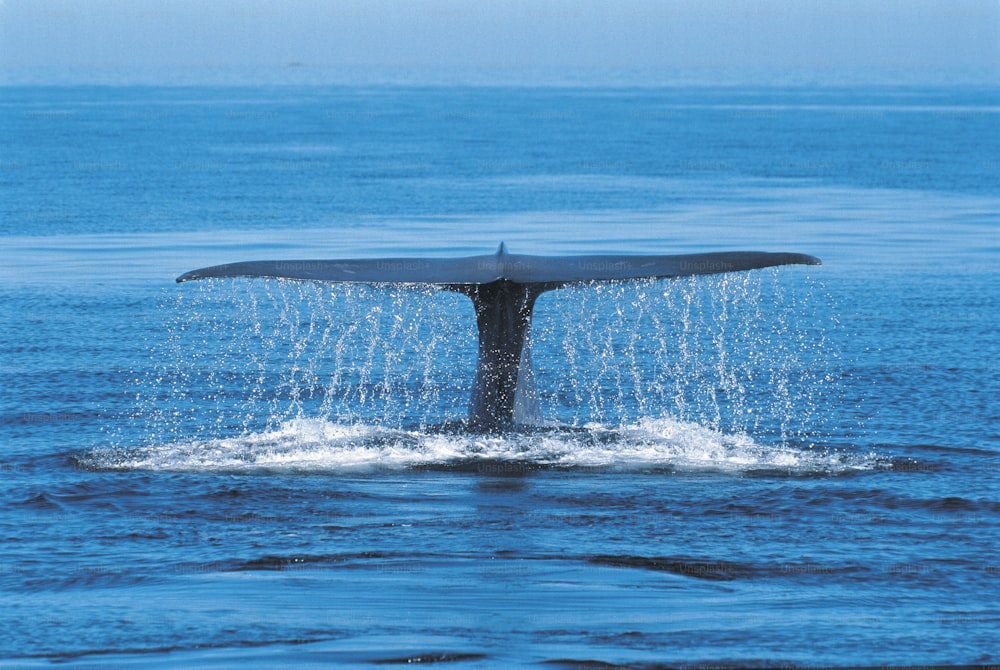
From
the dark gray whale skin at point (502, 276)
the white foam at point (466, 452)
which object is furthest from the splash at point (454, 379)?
the dark gray whale skin at point (502, 276)

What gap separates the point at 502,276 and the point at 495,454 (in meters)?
1.26

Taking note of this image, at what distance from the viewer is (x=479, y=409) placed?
11695mm

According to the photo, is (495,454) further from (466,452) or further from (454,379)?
(454,379)

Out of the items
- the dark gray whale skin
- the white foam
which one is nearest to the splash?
the white foam

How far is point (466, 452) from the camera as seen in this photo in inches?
443

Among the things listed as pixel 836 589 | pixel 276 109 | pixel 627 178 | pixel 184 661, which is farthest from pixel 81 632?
pixel 276 109

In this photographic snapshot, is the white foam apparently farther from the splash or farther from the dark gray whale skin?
the dark gray whale skin

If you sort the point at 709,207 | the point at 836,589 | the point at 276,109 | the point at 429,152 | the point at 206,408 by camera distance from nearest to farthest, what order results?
the point at 836,589 < the point at 206,408 < the point at 709,207 < the point at 429,152 < the point at 276,109

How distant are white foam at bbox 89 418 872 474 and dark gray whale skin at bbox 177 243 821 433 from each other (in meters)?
0.31

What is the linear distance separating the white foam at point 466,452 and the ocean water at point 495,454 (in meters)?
0.04

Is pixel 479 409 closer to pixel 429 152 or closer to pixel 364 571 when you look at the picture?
pixel 364 571

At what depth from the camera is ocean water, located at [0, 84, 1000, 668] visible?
785 cm

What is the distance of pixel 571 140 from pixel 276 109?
3358cm

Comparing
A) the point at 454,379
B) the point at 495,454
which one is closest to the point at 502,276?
the point at 495,454
